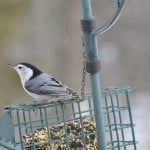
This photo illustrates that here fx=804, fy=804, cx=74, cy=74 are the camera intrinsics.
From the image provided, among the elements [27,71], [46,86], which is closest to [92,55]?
[46,86]

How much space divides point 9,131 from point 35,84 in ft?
2.08

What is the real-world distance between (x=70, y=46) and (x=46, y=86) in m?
6.90

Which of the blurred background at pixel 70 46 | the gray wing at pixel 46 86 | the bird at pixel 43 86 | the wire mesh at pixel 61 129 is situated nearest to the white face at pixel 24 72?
the bird at pixel 43 86

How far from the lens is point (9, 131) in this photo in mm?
5039

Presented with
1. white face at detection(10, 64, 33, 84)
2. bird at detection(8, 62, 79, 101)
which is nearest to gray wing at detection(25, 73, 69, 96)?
bird at detection(8, 62, 79, 101)

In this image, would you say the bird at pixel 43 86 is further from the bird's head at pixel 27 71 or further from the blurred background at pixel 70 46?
the blurred background at pixel 70 46

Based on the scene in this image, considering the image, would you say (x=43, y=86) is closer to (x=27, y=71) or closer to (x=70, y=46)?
(x=27, y=71)

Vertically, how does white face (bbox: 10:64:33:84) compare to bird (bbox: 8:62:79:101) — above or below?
above

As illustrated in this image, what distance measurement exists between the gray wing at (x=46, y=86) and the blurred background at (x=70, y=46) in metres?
5.10

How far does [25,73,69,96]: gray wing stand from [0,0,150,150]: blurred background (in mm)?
5097

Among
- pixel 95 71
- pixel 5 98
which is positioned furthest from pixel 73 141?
pixel 5 98

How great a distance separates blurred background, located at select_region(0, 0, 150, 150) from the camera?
11.3m

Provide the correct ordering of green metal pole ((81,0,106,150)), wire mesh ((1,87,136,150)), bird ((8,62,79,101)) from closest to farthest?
green metal pole ((81,0,106,150))
wire mesh ((1,87,136,150))
bird ((8,62,79,101))

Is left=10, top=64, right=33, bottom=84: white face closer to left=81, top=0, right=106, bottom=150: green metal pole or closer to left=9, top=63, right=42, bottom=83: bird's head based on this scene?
left=9, top=63, right=42, bottom=83: bird's head
